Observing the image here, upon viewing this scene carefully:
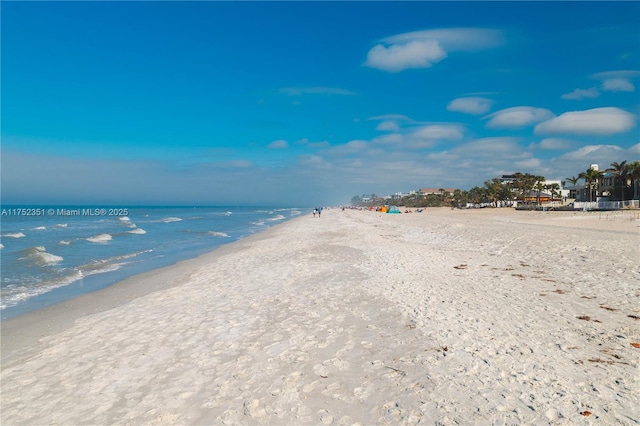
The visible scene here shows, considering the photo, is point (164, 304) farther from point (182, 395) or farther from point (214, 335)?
point (182, 395)

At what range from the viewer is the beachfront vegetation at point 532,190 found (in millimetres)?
57500

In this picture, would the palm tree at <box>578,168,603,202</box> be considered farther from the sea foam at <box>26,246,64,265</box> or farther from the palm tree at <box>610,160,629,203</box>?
the sea foam at <box>26,246,64,265</box>

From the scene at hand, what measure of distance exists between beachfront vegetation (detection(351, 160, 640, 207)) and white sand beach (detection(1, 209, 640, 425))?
201ft

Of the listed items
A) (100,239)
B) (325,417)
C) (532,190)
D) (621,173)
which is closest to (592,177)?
(621,173)

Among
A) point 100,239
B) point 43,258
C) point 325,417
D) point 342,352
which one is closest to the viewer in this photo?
point 325,417

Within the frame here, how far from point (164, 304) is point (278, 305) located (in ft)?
10.1

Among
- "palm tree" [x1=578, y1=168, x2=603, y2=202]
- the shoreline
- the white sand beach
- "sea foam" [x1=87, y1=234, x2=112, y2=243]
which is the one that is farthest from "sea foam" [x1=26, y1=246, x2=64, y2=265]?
"palm tree" [x1=578, y1=168, x2=603, y2=202]

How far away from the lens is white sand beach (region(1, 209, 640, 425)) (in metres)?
4.18

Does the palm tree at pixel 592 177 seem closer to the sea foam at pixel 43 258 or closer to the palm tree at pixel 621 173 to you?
the palm tree at pixel 621 173

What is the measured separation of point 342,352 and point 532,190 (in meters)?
101

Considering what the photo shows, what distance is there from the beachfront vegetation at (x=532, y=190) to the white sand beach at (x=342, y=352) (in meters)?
61.2

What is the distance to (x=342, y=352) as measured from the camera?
5715mm

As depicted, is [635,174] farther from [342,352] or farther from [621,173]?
[342,352]

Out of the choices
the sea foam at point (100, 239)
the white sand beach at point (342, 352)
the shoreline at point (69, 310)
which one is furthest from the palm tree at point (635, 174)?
the sea foam at point (100, 239)
